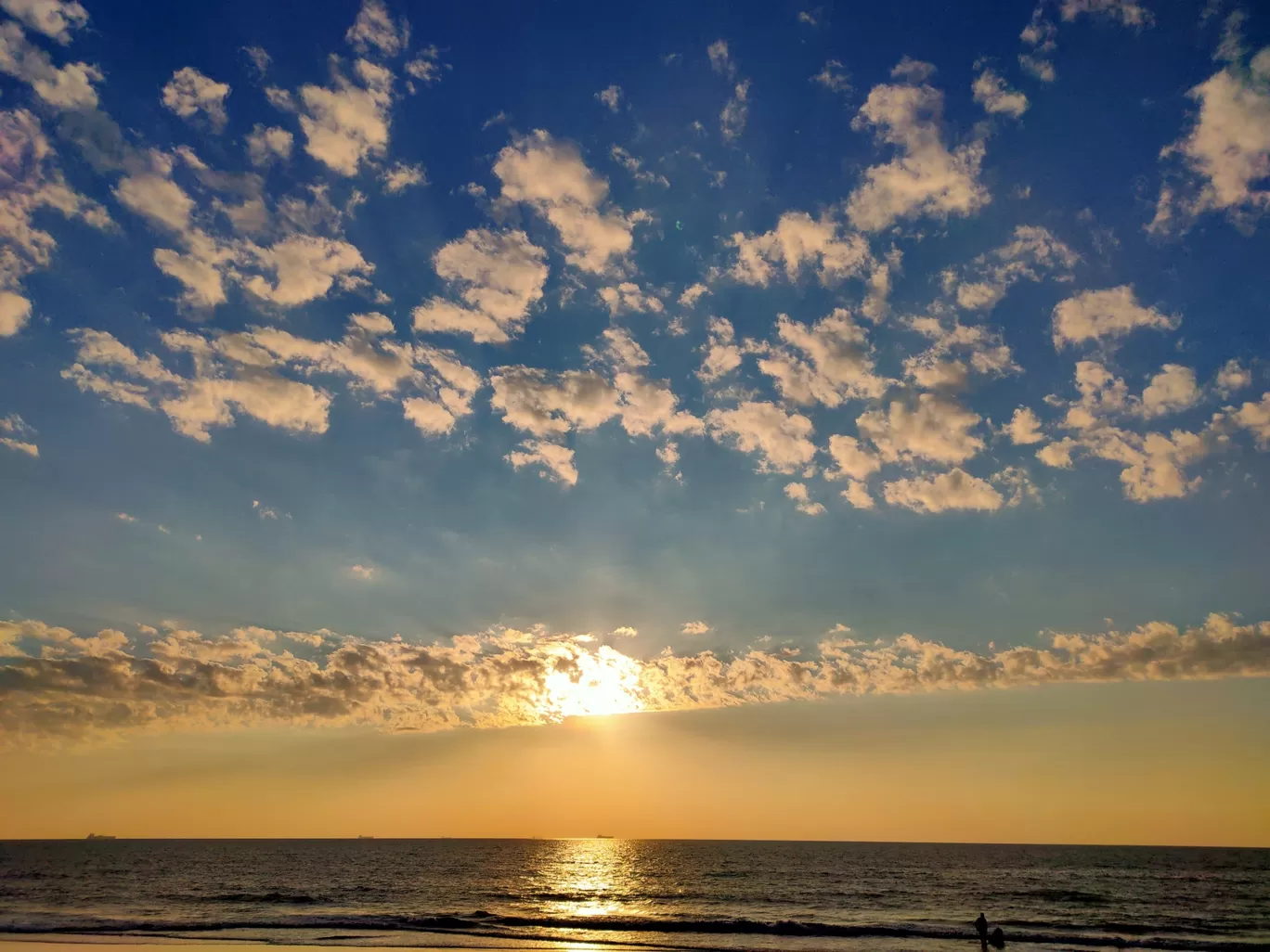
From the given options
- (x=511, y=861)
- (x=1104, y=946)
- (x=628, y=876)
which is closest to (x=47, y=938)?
(x=1104, y=946)

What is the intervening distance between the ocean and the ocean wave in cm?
19

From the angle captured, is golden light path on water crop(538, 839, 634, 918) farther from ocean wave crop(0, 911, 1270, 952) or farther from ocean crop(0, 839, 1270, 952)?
ocean wave crop(0, 911, 1270, 952)

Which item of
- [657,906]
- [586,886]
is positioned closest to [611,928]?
[657,906]

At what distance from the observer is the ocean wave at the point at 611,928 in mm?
46812

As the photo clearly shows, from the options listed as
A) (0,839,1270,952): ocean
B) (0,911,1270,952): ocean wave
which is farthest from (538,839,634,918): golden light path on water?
(0,911,1270,952): ocean wave

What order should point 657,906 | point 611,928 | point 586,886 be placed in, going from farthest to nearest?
point 586,886, point 657,906, point 611,928

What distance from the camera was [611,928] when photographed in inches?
2012

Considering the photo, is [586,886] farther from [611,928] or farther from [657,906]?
[611,928]

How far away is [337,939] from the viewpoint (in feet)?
139

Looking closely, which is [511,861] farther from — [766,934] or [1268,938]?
[1268,938]

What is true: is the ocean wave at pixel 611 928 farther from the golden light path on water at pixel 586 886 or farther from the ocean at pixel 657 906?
the golden light path on water at pixel 586 886

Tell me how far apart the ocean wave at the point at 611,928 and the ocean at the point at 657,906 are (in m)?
0.19

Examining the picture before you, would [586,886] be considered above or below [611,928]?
below

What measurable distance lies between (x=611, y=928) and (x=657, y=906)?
48.0 feet
